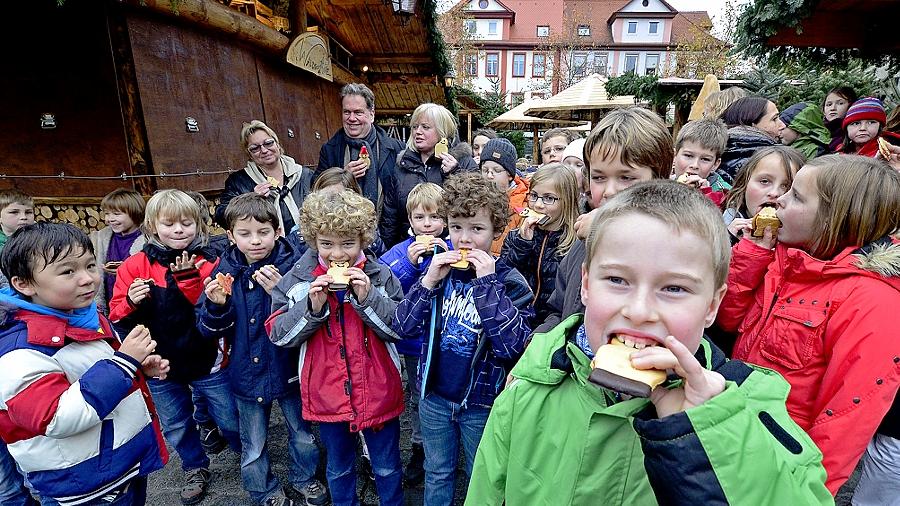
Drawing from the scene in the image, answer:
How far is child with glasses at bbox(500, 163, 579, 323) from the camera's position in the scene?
280cm

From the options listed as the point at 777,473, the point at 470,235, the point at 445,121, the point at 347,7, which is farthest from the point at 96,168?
the point at 777,473

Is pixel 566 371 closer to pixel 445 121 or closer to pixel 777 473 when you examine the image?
pixel 777 473

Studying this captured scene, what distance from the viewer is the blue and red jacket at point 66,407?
1935 millimetres

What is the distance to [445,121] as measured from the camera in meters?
4.35

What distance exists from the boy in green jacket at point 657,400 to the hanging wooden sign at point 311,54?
752 cm

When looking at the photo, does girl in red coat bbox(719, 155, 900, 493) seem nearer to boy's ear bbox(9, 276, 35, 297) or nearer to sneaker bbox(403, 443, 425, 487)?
sneaker bbox(403, 443, 425, 487)

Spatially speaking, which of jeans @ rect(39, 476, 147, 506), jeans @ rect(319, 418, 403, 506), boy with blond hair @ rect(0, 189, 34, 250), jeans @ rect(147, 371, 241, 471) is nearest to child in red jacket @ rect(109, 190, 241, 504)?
jeans @ rect(147, 371, 241, 471)

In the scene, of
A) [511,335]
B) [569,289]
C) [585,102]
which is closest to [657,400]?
[569,289]

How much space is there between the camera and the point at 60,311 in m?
2.16

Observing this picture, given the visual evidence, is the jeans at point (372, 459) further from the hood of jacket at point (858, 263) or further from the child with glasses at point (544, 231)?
the hood of jacket at point (858, 263)

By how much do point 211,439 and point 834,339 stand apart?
4.34 metres

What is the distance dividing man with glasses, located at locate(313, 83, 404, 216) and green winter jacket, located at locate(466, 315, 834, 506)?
3450 millimetres

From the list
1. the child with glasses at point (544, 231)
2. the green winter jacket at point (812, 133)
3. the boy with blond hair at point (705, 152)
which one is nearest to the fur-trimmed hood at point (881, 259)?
the child with glasses at point (544, 231)

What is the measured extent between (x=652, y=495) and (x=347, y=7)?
8935 mm
